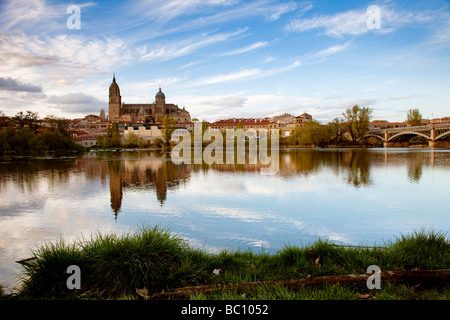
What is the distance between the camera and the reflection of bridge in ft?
227

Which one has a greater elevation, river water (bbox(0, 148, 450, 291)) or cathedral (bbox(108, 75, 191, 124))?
cathedral (bbox(108, 75, 191, 124))

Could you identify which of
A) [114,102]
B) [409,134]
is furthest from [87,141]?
[409,134]

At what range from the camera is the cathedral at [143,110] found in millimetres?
175250

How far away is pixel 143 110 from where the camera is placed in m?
176

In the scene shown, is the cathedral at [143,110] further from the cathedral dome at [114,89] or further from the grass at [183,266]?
the grass at [183,266]

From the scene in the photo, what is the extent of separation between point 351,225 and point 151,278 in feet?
20.3

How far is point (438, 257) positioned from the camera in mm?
4945

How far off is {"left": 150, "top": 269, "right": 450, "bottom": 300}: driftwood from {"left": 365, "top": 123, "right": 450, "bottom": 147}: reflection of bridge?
245 feet

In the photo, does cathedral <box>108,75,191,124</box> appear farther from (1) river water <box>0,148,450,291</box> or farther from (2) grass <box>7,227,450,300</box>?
(2) grass <box>7,227,450,300</box>

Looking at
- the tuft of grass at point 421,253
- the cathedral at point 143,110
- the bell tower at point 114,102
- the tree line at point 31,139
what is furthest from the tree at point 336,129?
the bell tower at point 114,102

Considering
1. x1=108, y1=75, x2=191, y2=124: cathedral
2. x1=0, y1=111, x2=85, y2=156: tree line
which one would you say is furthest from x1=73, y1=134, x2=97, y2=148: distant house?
x1=108, y1=75, x2=191, y2=124: cathedral
